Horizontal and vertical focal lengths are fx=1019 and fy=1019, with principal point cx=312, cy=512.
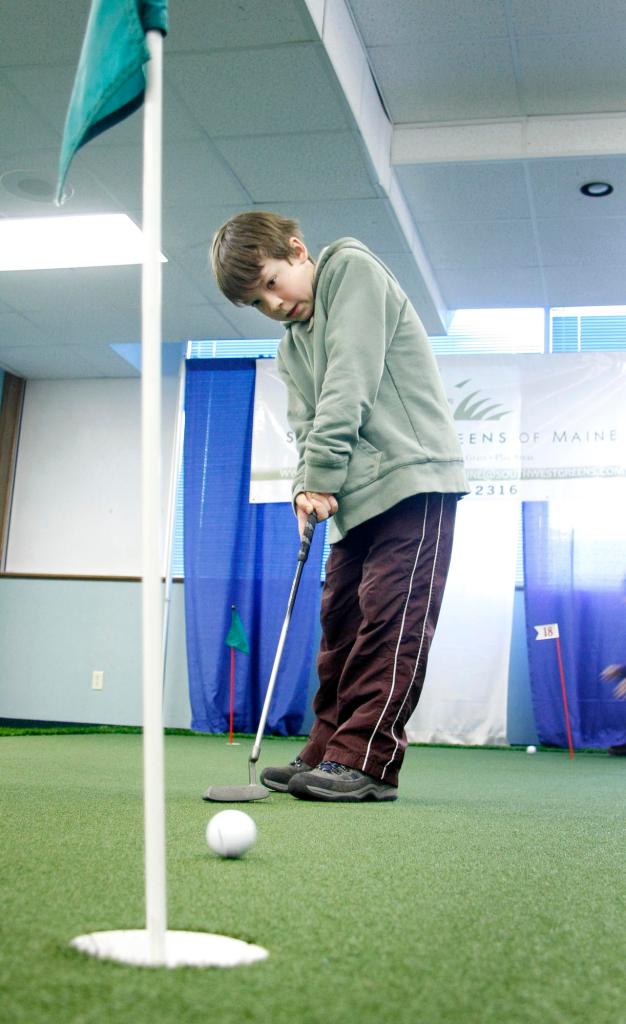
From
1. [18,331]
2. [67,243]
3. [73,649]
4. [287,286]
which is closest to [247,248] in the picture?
[287,286]

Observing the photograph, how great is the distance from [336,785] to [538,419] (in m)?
3.64

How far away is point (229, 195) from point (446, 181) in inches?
34.6

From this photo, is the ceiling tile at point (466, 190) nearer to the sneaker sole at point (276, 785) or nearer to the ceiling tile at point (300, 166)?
the ceiling tile at point (300, 166)

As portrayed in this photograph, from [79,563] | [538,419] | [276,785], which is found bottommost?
[276,785]

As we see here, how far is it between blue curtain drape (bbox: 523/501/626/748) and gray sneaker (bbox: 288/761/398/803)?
3117 mm

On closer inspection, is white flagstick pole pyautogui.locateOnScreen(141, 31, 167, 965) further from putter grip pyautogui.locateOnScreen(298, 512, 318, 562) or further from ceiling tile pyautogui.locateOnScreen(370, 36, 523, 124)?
ceiling tile pyautogui.locateOnScreen(370, 36, 523, 124)

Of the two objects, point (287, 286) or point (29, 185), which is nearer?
point (287, 286)

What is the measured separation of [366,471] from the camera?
2.10 meters

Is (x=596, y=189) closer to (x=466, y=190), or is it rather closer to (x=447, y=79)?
(x=466, y=190)

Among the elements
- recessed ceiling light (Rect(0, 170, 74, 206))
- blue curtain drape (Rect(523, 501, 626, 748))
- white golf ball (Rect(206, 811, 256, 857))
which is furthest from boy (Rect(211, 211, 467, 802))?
blue curtain drape (Rect(523, 501, 626, 748))

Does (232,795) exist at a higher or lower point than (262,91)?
lower

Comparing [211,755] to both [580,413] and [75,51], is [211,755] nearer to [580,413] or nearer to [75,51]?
[75,51]

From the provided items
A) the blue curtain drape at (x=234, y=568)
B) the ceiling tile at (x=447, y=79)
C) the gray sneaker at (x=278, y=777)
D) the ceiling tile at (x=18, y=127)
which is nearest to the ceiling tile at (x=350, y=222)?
the ceiling tile at (x=447, y=79)

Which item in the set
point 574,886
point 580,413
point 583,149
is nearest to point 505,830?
point 574,886
